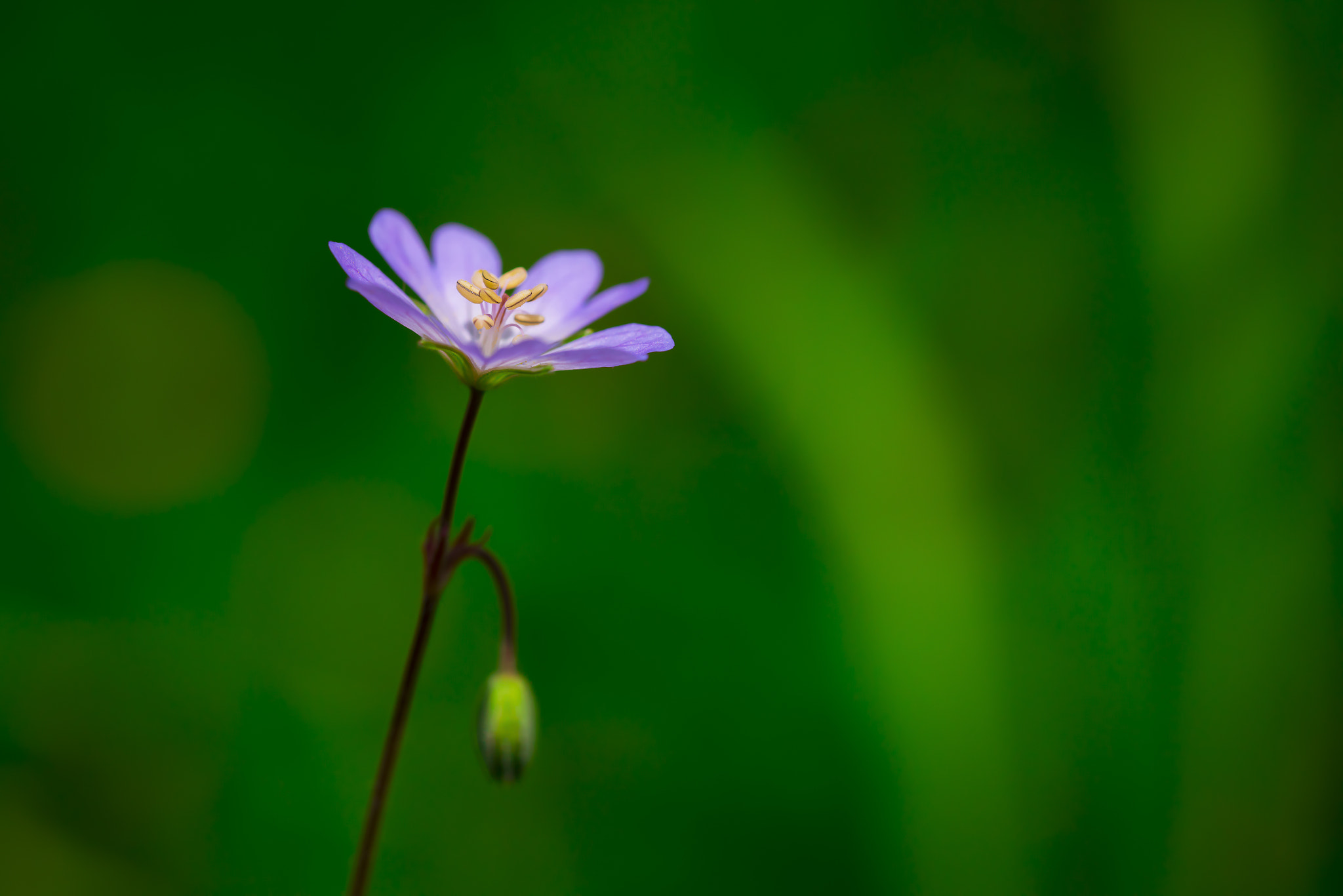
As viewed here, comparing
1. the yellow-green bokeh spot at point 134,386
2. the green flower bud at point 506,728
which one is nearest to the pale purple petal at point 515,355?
the green flower bud at point 506,728

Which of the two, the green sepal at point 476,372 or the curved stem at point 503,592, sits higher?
the green sepal at point 476,372

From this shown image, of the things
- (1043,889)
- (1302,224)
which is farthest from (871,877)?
(1302,224)

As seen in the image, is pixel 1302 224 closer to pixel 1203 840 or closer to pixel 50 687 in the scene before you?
pixel 1203 840

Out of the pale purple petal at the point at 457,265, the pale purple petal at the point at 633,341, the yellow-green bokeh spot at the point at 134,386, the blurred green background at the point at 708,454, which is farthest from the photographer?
the yellow-green bokeh spot at the point at 134,386

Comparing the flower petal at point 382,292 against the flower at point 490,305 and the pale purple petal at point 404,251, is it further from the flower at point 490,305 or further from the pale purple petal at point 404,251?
the pale purple petal at point 404,251

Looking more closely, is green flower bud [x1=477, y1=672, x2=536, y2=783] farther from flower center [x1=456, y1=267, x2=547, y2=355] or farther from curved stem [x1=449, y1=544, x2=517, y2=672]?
flower center [x1=456, y1=267, x2=547, y2=355]

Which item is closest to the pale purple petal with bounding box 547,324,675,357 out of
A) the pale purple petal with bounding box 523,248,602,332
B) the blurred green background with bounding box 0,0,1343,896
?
the pale purple petal with bounding box 523,248,602,332

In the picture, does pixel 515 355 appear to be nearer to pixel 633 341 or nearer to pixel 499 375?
pixel 499 375
